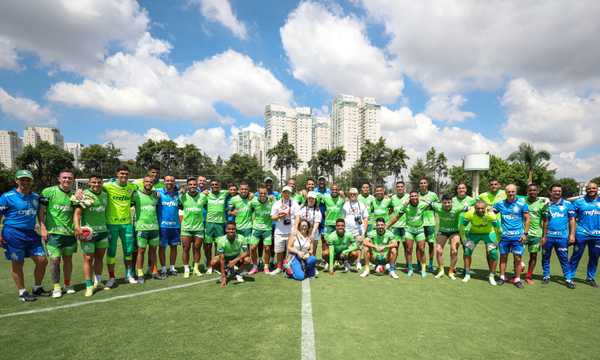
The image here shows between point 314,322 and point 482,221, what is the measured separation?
14.8 ft

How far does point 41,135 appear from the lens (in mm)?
98500

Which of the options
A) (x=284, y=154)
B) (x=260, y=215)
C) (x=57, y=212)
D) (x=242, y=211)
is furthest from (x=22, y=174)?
(x=284, y=154)

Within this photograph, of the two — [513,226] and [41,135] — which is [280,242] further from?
[41,135]

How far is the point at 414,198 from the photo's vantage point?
6750 millimetres

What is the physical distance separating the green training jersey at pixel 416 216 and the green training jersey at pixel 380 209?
55cm

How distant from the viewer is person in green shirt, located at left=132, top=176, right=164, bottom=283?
5984mm

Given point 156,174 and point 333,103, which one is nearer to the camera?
point 156,174

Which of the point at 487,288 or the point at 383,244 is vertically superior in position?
the point at 383,244

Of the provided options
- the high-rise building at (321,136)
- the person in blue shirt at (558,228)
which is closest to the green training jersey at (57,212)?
the person in blue shirt at (558,228)

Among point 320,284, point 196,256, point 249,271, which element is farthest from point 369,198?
point 196,256

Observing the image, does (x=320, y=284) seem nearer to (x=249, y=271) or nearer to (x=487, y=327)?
(x=249, y=271)

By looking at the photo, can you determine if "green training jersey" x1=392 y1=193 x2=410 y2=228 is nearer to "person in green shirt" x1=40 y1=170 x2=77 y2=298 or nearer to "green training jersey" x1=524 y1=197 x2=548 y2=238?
"green training jersey" x1=524 y1=197 x2=548 y2=238

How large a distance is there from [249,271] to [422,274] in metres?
4.03

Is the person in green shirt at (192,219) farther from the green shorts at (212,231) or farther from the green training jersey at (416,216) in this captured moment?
the green training jersey at (416,216)
